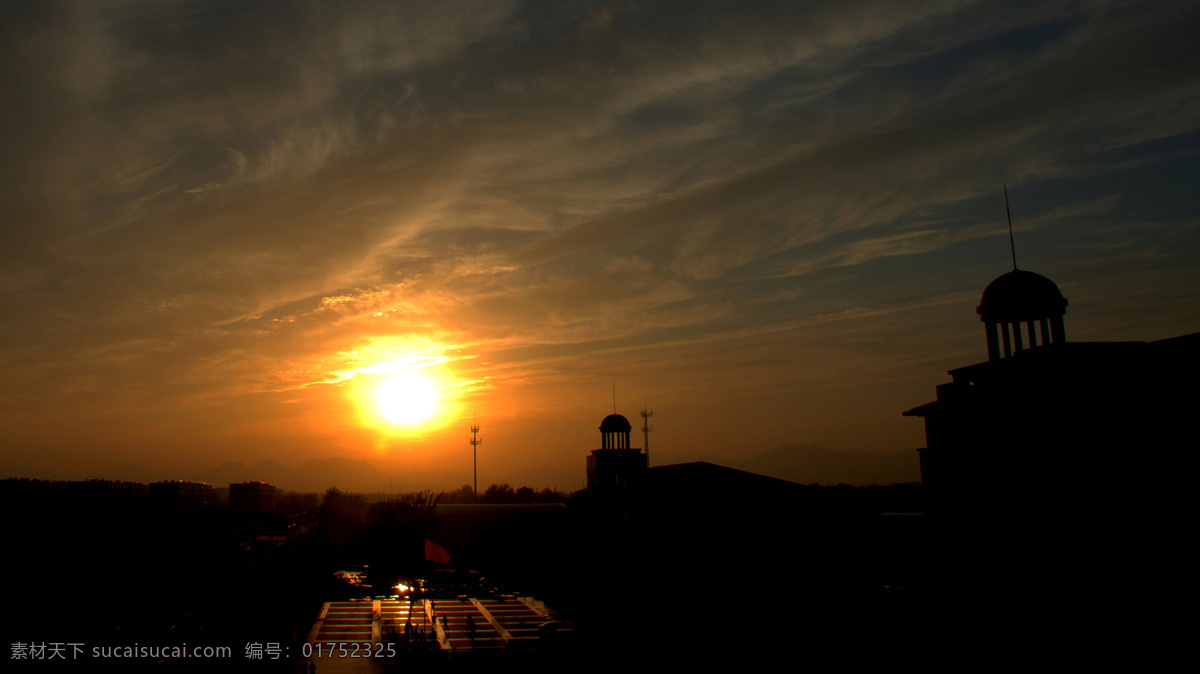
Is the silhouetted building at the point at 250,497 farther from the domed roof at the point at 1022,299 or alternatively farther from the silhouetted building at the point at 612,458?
the domed roof at the point at 1022,299

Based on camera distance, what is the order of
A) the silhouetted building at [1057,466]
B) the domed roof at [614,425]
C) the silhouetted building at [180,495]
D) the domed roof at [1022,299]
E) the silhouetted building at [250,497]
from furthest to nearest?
the silhouetted building at [250,497], the domed roof at [614,425], the silhouetted building at [180,495], the domed roof at [1022,299], the silhouetted building at [1057,466]

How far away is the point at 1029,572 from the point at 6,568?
35315 mm

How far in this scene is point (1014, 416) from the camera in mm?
23312

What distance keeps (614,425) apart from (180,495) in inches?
1646

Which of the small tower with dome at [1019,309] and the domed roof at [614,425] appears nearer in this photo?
the small tower with dome at [1019,309]

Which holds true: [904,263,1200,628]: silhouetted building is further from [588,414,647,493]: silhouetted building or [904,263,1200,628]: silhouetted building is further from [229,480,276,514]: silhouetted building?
[229,480,276,514]: silhouetted building

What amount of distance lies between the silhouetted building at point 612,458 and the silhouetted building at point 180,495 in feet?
105

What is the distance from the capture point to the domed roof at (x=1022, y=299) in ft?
85.4

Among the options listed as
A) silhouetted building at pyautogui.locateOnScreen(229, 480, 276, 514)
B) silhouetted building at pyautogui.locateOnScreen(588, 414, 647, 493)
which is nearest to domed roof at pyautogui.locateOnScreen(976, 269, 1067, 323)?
silhouetted building at pyautogui.locateOnScreen(588, 414, 647, 493)

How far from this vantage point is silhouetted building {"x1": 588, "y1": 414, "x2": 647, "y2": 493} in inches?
2243

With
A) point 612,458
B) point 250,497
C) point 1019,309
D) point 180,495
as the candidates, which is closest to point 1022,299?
point 1019,309

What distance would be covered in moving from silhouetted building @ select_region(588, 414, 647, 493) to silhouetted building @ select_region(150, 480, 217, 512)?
105ft

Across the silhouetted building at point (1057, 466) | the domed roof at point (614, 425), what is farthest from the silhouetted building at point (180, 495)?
the silhouetted building at point (1057, 466)

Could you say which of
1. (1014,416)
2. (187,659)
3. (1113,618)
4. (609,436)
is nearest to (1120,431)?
(1014,416)
